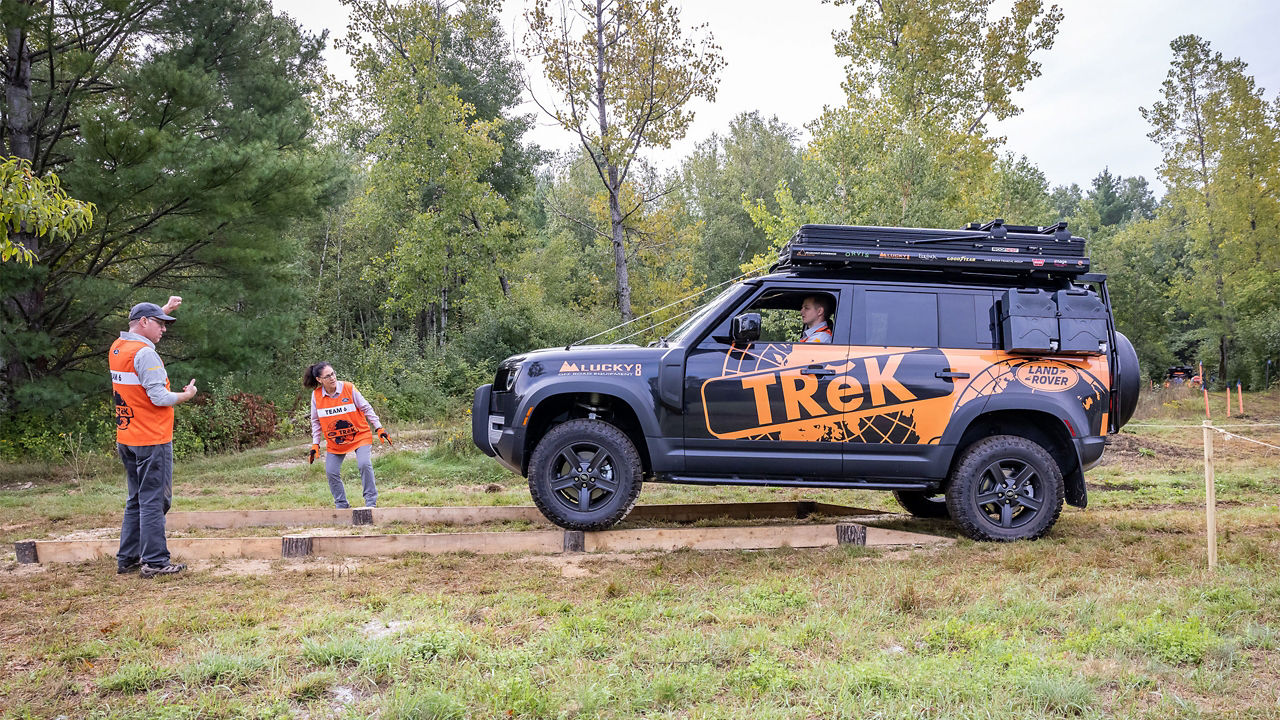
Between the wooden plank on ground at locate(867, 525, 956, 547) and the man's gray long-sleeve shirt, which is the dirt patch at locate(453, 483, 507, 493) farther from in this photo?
the wooden plank on ground at locate(867, 525, 956, 547)

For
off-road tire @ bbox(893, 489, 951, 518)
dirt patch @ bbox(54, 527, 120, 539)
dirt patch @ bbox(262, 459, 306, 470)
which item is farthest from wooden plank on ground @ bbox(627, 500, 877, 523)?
dirt patch @ bbox(262, 459, 306, 470)

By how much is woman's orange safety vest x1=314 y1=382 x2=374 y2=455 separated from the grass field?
8.00 feet

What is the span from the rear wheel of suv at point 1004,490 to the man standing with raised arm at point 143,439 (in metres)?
6.14

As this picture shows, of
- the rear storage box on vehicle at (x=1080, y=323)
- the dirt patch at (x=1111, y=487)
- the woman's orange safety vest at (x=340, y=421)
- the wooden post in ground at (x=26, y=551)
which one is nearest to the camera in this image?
the wooden post in ground at (x=26, y=551)

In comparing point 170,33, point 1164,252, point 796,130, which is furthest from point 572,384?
point 1164,252

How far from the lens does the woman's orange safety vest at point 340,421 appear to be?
28.7 ft

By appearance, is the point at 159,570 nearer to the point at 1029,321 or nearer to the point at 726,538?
the point at 726,538

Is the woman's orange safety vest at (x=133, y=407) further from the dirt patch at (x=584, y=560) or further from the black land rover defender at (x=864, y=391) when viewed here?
the dirt patch at (x=584, y=560)

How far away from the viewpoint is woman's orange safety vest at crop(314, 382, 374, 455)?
8.73 m

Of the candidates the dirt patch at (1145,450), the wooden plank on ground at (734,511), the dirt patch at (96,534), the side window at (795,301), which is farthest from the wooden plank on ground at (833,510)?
the dirt patch at (1145,450)

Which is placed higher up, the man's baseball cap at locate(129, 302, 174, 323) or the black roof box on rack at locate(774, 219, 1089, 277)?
the black roof box on rack at locate(774, 219, 1089, 277)

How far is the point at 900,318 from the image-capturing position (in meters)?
6.90

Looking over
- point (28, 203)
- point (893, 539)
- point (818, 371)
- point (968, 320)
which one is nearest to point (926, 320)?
point (968, 320)

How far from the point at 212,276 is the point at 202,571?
11.9 m
